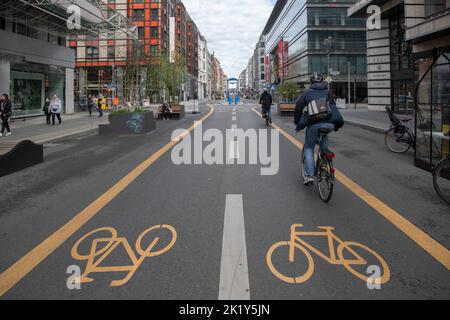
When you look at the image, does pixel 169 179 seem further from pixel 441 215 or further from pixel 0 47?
pixel 0 47

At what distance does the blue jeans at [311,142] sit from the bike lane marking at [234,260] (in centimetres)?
153

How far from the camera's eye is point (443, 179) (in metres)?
5.85

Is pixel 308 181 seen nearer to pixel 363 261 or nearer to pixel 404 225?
pixel 404 225

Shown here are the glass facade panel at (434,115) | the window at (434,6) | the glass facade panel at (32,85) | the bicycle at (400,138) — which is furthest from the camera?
the glass facade panel at (32,85)

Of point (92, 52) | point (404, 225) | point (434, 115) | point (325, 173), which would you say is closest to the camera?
point (404, 225)

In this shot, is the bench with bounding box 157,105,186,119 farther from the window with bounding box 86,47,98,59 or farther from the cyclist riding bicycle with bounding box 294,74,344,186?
the window with bounding box 86,47,98,59

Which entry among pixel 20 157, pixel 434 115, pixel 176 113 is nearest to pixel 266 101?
pixel 176 113

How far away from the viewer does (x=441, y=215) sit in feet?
16.8

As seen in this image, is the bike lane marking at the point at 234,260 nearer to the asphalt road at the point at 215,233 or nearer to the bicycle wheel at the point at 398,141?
the asphalt road at the point at 215,233

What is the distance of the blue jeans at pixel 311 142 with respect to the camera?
605 cm

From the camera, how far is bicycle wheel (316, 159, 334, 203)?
217 inches

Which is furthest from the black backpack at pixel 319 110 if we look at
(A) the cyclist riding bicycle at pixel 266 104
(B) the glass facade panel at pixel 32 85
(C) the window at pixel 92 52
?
(C) the window at pixel 92 52

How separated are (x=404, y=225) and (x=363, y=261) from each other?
1.34m
